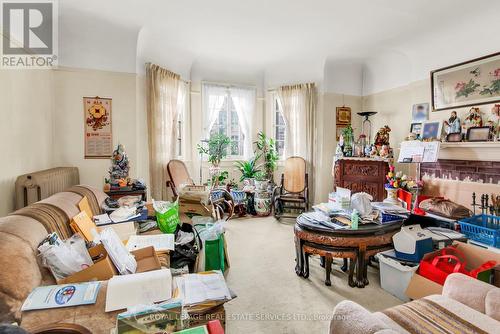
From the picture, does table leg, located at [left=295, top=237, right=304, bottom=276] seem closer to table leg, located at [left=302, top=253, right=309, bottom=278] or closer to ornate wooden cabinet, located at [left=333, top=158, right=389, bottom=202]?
table leg, located at [left=302, top=253, right=309, bottom=278]

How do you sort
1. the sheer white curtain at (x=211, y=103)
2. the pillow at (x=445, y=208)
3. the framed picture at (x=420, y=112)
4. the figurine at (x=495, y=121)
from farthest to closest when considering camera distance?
the sheer white curtain at (x=211, y=103), the framed picture at (x=420, y=112), the figurine at (x=495, y=121), the pillow at (x=445, y=208)

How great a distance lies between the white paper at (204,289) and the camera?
48.6 inches

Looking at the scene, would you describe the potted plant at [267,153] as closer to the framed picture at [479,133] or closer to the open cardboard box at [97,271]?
the framed picture at [479,133]

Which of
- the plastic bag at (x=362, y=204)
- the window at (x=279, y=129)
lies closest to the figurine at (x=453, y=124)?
the plastic bag at (x=362, y=204)

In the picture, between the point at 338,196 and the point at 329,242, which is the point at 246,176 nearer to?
the point at 338,196

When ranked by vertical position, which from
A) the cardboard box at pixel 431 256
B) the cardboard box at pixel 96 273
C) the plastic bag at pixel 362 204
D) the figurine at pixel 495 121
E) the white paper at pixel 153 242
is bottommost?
the cardboard box at pixel 431 256

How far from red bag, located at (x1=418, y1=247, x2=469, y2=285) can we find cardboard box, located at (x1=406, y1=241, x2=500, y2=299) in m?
0.03

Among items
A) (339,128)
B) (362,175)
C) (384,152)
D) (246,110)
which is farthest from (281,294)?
(246,110)

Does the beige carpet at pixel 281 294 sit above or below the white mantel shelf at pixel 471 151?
below

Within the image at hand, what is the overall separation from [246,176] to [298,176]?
0.99m

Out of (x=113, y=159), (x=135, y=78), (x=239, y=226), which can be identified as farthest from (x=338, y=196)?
(x=135, y=78)

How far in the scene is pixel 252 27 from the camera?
346cm

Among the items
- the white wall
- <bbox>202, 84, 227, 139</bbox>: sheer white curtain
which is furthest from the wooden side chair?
the white wall

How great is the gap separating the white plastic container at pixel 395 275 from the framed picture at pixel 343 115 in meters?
3.05
